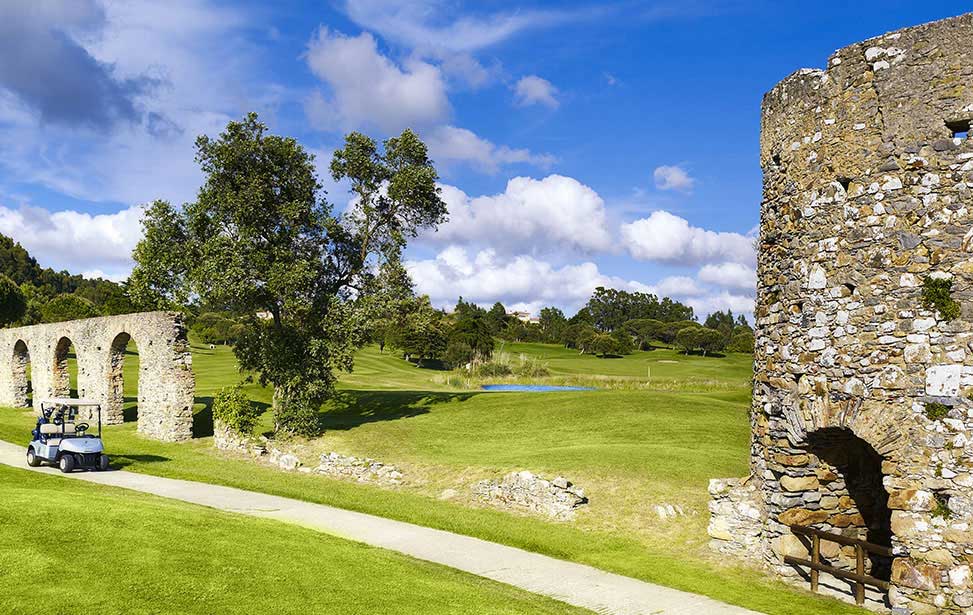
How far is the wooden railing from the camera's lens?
32.7 ft

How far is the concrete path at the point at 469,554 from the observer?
9.98 meters

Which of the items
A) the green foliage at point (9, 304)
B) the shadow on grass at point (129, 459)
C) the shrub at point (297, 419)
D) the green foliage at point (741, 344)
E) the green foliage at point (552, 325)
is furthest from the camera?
the green foliage at point (552, 325)

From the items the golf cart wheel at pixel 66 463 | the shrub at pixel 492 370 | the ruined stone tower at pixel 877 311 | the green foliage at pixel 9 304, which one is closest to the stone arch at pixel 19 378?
the golf cart wheel at pixel 66 463

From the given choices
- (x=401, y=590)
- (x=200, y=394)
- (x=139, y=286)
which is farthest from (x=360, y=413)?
(x=401, y=590)

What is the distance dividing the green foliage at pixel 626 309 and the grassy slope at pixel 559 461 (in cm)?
11572

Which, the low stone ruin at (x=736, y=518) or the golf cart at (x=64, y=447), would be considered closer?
the low stone ruin at (x=736, y=518)

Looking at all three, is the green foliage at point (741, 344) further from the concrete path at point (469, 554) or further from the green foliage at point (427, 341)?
the concrete path at point (469, 554)

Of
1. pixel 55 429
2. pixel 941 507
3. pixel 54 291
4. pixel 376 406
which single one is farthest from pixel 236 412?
pixel 54 291

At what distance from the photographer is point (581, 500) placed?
49.1ft

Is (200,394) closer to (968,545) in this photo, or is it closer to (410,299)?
(410,299)

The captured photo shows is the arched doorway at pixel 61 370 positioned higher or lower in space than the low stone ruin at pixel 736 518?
higher

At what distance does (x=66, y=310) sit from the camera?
69.8 m

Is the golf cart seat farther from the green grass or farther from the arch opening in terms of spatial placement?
the arch opening

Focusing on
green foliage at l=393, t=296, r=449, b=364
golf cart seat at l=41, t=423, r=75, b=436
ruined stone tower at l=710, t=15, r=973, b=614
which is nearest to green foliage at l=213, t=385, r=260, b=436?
golf cart seat at l=41, t=423, r=75, b=436
